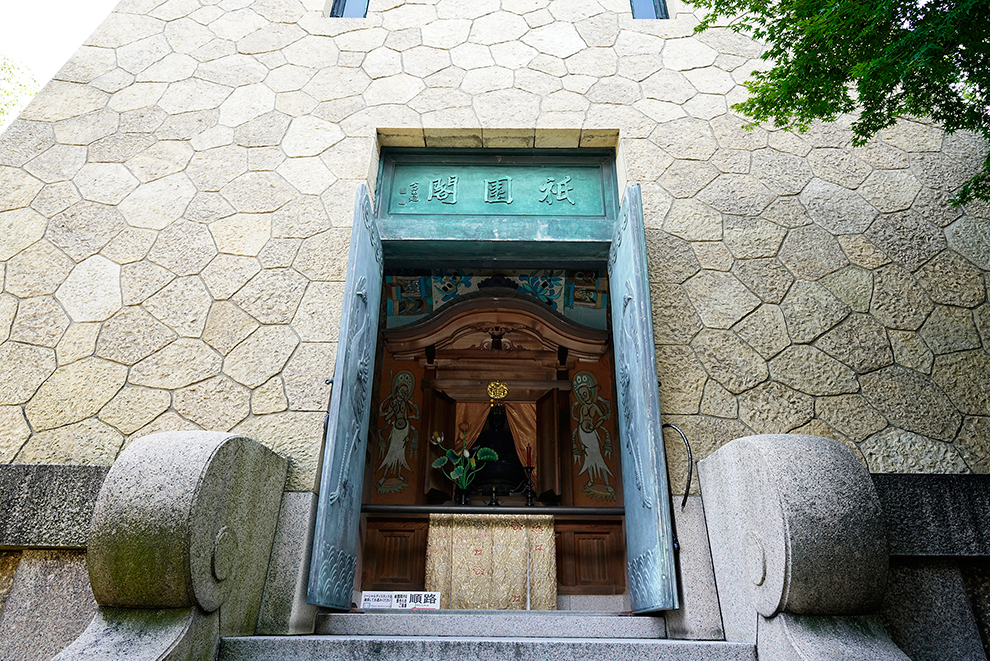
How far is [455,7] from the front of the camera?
5.46m

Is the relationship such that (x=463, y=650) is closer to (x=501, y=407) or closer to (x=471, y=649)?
(x=471, y=649)

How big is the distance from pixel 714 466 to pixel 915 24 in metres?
2.41

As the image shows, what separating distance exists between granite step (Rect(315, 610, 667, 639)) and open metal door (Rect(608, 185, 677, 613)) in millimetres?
136

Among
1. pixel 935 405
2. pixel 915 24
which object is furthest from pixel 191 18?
pixel 935 405

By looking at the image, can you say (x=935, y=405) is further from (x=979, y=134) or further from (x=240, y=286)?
(x=240, y=286)

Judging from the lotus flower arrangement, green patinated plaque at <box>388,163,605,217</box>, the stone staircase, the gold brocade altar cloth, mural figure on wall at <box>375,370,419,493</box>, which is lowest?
the stone staircase

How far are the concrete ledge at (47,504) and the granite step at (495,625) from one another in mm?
1300

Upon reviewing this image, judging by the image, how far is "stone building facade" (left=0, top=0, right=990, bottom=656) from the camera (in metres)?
3.56

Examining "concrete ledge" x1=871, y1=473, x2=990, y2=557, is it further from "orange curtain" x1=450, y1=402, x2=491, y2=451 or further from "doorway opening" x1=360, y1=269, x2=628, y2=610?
"orange curtain" x1=450, y1=402, x2=491, y2=451

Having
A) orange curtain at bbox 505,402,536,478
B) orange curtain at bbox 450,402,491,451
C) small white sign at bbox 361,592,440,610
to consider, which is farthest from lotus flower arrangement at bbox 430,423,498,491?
small white sign at bbox 361,592,440,610

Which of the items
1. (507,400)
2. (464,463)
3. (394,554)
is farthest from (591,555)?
(507,400)

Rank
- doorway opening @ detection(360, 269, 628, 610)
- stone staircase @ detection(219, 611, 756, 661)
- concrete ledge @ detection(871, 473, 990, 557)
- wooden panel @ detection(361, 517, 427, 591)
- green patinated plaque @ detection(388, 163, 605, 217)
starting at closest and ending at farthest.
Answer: stone staircase @ detection(219, 611, 756, 661) → concrete ledge @ detection(871, 473, 990, 557) → green patinated plaque @ detection(388, 163, 605, 217) → wooden panel @ detection(361, 517, 427, 591) → doorway opening @ detection(360, 269, 628, 610)

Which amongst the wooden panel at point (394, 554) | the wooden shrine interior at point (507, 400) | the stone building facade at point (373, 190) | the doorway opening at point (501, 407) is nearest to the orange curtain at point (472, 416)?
the doorway opening at point (501, 407)

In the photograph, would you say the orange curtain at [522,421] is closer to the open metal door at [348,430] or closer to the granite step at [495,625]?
the open metal door at [348,430]
